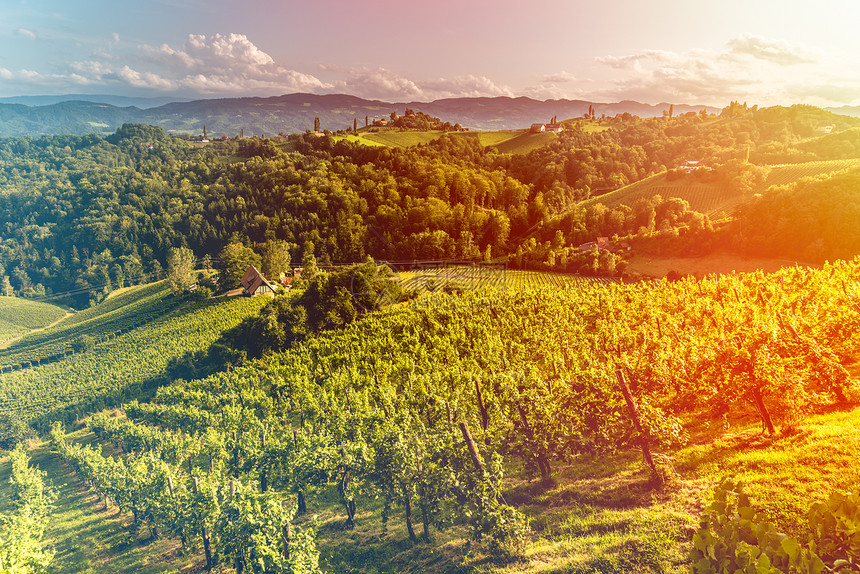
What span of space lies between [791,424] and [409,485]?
13.3 m

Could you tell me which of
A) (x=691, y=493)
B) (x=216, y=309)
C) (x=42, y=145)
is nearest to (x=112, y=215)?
(x=216, y=309)

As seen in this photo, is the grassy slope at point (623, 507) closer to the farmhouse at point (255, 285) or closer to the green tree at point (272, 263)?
the farmhouse at point (255, 285)

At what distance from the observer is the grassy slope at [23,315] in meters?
91.1

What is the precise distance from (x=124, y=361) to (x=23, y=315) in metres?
81.2

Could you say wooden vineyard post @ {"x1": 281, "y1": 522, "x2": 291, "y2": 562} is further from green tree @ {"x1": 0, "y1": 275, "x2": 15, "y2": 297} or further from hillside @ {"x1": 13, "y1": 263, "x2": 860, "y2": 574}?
green tree @ {"x1": 0, "y1": 275, "x2": 15, "y2": 297}

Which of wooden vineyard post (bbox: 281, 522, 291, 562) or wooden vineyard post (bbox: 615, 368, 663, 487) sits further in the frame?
wooden vineyard post (bbox: 281, 522, 291, 562)

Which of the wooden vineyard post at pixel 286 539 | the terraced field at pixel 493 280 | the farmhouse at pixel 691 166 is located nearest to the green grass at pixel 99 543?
the wooden vineyard post at pixel 286 539

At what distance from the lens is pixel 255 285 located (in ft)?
184

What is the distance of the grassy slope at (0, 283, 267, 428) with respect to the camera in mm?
43906

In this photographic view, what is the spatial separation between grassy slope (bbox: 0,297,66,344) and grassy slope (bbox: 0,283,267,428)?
5012cm

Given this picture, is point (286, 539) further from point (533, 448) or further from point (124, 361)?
point (124, 361)

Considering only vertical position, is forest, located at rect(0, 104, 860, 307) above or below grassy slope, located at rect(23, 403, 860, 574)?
above

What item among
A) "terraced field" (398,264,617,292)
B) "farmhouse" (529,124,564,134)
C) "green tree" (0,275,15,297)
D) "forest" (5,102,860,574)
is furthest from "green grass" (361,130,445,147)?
"green tree" (0,275,15,297)

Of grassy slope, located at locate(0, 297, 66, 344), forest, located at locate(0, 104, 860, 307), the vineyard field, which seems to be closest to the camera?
the vineyard field
